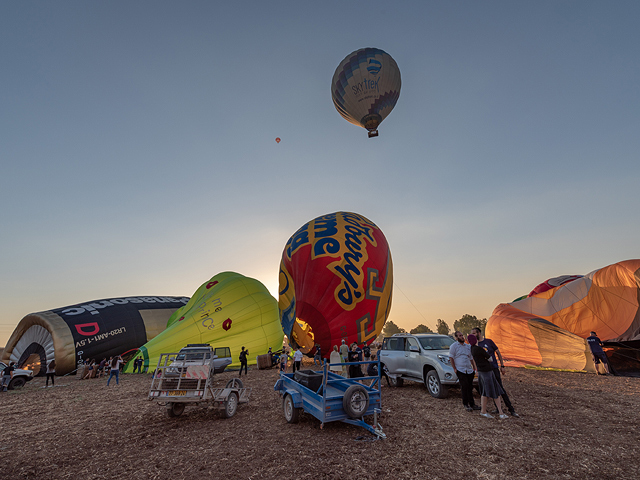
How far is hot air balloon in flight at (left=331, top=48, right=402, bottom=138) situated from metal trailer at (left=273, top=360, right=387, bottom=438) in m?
20.1

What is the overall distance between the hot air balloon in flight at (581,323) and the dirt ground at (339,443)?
16.1ft

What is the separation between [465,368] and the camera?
7988 millimetres

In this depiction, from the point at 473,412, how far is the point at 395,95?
21.5 metres

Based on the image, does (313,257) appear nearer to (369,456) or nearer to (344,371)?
(344,371)

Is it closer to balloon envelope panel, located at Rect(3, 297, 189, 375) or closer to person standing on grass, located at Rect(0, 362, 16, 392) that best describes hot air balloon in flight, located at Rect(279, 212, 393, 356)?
balloon envelope panel, located at Rect(3, 297, 189, 375)

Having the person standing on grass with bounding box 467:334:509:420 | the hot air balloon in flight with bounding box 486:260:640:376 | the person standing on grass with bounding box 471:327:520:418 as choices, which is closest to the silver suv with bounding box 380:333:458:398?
the person standing on grass with bounding box 471:327:520:418

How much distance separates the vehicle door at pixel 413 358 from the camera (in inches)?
403

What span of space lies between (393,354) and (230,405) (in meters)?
6.12

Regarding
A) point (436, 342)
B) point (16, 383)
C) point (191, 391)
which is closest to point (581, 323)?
point (436, 342)

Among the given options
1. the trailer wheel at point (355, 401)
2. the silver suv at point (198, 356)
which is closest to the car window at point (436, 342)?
the trailer wheel at point (355, 401)

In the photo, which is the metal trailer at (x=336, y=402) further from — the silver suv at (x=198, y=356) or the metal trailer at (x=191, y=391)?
the silver suv at (x=198, y=356)

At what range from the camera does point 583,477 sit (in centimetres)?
438

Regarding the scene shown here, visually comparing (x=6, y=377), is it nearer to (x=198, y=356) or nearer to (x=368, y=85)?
(x=198, y=356)

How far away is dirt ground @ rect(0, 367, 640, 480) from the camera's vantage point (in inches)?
190
